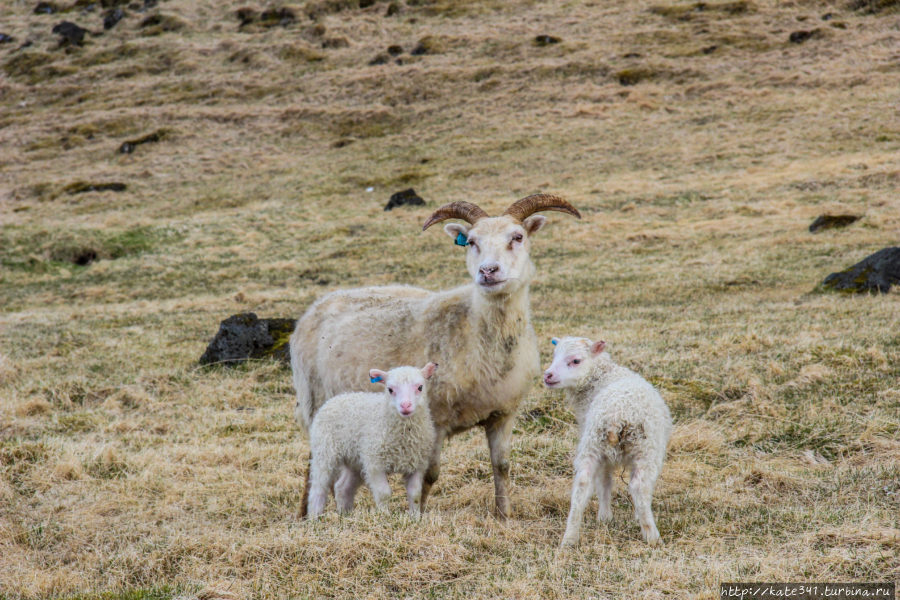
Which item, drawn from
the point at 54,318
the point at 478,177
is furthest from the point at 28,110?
the point at 54,318

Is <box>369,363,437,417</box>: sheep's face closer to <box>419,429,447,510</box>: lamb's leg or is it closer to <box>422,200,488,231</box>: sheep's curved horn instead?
<box>419,429,447,510</box>: lamb's leg

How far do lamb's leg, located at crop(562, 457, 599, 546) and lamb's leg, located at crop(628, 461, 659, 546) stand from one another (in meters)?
0.33

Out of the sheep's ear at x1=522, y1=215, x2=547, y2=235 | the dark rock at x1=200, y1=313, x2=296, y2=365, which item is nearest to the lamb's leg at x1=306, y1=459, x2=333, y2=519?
the sheep's ear at x1=522, y1=215, x2=547, y2=235

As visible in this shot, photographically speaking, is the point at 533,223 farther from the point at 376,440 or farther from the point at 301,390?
the point at 301,390

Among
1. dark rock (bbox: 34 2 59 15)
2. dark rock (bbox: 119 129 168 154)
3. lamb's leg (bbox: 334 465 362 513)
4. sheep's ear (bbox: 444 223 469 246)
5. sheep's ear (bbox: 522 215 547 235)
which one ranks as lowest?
dark rock (bbox: 119 129 168 154)

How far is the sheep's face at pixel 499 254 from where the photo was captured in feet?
22.3

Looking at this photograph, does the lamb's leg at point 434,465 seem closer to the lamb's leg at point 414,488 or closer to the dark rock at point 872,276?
the lamb's leg at point 414,488

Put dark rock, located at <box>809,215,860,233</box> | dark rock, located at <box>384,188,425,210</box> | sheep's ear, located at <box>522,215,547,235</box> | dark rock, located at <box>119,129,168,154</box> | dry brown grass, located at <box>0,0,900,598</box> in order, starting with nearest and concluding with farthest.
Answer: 1. dry brown grass, located at <box>0,0,900,598</box>
2. sheep's ear, located at <box>522,215,547,235</box>
3. dark rock, located at <box>809,215,860,233</box>
4. dark rock, located at <box>384,188,425,210</box>
5. dark rock, located at <box>119,129,168,154</box>

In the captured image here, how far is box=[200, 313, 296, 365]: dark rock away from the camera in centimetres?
1343

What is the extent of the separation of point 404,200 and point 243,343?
818 inches

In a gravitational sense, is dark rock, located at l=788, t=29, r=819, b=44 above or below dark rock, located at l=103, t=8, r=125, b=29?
below

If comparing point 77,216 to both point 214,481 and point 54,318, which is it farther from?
point 214,481

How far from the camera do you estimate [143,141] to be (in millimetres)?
48406

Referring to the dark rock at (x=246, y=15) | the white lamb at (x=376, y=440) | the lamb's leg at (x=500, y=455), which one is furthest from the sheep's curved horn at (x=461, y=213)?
the dark rock at (x=246, y=15)
